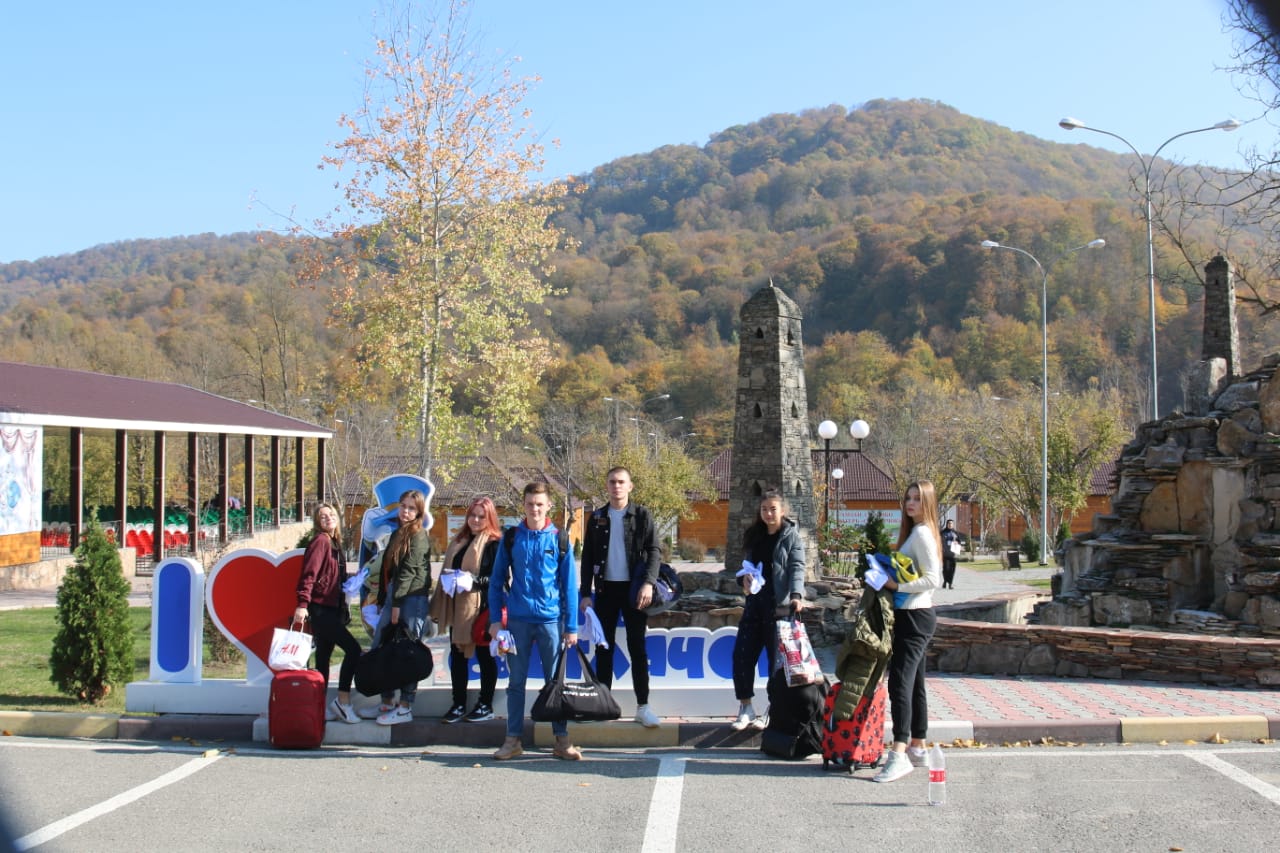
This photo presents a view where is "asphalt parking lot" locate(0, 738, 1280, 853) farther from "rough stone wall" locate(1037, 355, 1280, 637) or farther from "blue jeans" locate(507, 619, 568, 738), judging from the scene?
"rough stone wall" locate(1037, 355, 1280, 637)

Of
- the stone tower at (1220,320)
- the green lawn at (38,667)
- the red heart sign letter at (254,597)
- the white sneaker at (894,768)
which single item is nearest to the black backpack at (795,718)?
the white sneaker at (894,768)

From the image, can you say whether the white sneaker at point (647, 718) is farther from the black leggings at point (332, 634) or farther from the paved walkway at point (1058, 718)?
the black leggings at point (332, 634)

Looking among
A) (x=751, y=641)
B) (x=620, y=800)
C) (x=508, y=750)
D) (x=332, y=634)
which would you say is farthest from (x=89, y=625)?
(x=751, y=641)

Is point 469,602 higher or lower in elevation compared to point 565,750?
higher

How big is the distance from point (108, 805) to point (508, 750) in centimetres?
243

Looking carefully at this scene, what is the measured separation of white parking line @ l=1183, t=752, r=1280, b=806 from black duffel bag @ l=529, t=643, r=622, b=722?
3894 mm

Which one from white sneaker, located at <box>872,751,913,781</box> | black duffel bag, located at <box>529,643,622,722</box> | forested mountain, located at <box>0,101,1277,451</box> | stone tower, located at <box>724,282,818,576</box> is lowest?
white sneaker, located at <box>872,751,913,781</box>

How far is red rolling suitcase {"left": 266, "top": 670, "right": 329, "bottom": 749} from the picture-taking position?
25.2 feet

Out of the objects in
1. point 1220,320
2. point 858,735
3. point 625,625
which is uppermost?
point 1220,320

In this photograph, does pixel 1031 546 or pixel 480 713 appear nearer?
pixel 480 713

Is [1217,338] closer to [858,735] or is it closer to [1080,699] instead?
[1080,699]

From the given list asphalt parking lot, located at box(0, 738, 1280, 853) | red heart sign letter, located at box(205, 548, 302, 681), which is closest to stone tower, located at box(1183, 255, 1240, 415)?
asphalt parking lot, located at box(0, 738, 1280, 853)

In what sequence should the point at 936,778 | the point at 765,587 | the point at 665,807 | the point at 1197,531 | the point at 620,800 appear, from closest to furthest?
the point at 936,778, the point at 665,807, the point at 620,800, the point at 765,587, the point at 1197,531

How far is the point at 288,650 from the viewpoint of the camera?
25.5 ft
